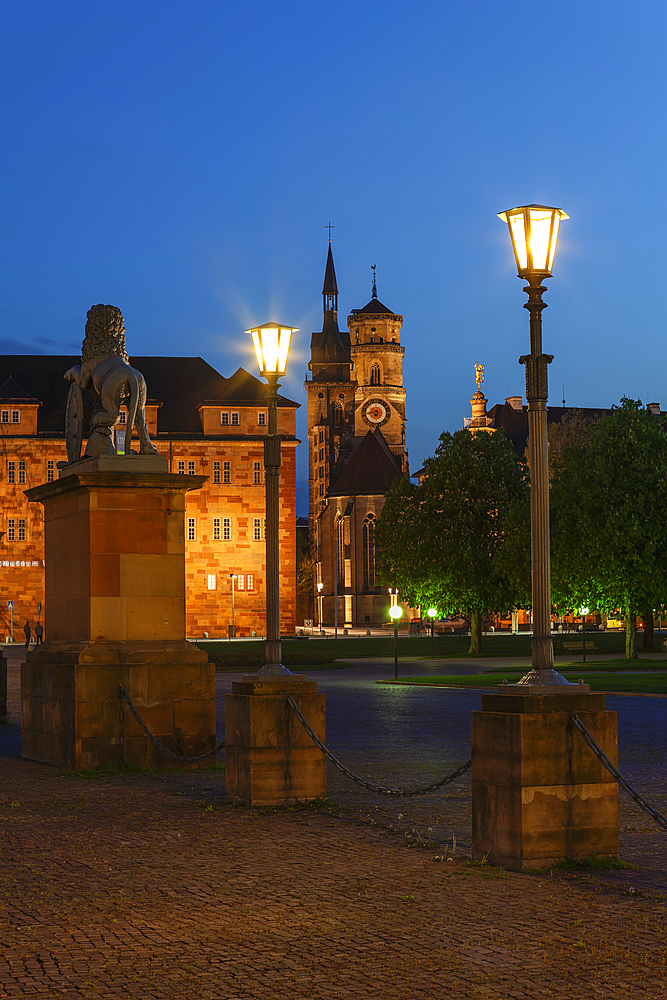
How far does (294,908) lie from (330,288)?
159322 millimetres

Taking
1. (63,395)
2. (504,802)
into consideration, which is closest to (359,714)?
(504,802)

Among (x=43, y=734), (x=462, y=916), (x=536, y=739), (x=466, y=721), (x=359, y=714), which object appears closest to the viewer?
(x=462, y=916)

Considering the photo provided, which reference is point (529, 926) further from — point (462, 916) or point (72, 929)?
point (72, 929)

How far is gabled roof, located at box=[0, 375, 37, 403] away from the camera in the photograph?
90.0 metres

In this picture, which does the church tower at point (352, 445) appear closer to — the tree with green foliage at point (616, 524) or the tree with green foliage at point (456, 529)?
the tree with green foliage at point (456, 529)

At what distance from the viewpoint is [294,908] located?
7008 millimetres

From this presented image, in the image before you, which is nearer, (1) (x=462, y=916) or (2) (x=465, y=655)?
(1) (x=462, y=916)

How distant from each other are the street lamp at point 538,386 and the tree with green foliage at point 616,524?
1391 inches

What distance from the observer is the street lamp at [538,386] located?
8766mm

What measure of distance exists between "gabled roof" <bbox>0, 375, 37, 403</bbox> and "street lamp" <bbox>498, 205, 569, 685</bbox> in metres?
84.1

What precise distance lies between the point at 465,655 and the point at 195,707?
40.4 m

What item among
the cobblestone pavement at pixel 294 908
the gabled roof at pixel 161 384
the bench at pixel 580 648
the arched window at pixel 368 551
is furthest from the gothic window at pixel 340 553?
the cobblestone pavement at pixel 294 908

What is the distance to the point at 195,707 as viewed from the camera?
13.9 meters

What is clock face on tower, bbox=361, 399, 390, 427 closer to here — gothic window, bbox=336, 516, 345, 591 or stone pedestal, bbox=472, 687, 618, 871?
gothic window, bbox=336, 516, 345, 591
